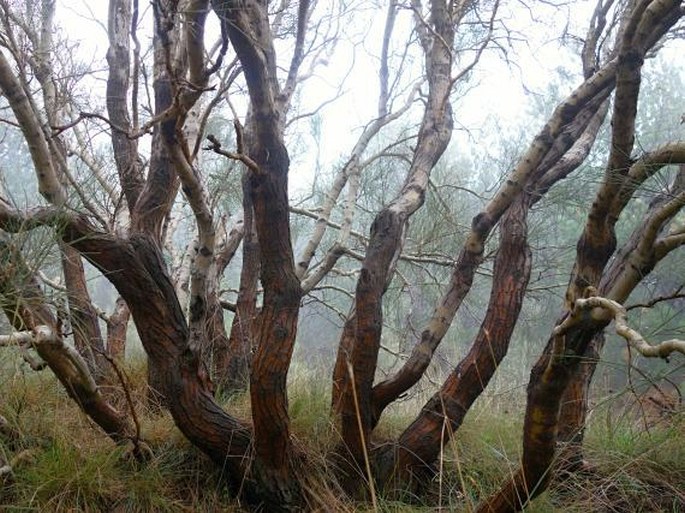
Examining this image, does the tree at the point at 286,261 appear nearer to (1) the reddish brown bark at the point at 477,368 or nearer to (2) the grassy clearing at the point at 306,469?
(1) the reddish brown bark at the point at 477,368

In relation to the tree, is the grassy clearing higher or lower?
lower

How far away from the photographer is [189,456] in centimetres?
267

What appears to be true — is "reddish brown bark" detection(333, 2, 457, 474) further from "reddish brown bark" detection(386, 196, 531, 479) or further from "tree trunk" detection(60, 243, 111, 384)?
"tree trunk" detection(60, 243, 111, 384)

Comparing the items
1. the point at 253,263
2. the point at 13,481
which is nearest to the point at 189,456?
the point at 13,481

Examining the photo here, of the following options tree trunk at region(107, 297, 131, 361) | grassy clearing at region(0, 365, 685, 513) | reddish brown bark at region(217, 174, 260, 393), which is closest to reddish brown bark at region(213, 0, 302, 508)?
grassy clearing at region(0, 365, 685, 513)

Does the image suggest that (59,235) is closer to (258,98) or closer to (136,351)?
(258,98)

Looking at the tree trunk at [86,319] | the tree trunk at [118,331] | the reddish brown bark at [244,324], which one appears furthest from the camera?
the tree trunk at [118,331]

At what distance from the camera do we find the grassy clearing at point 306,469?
225 centimetres

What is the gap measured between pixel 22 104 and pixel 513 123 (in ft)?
21.5

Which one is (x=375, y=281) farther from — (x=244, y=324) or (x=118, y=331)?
(x=118, y=331)

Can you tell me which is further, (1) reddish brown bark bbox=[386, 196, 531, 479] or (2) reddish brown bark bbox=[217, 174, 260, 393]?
(2) reddish brown bark bbox=[217, 174, 260, 393]

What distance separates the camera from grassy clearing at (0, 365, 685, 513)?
2246mm

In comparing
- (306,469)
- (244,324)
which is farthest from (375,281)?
(244,324)

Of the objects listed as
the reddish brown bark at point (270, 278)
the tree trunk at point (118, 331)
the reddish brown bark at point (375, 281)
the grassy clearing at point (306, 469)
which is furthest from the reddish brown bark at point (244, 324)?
the reddish brown bark at point (270, 278)
